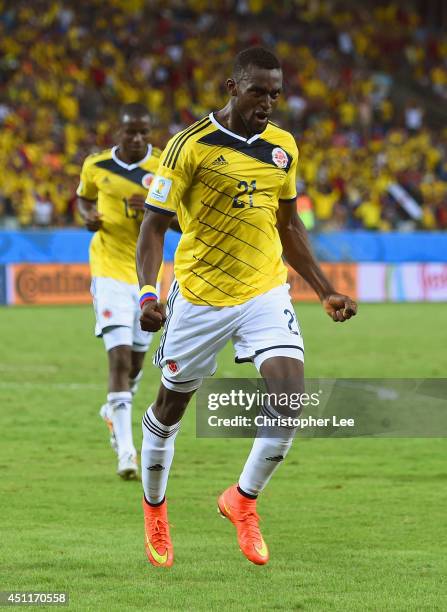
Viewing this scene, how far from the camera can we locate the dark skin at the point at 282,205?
19.2 feet

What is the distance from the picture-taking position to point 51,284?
2641 cm

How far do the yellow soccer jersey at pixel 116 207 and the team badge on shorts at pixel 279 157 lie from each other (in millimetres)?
3464

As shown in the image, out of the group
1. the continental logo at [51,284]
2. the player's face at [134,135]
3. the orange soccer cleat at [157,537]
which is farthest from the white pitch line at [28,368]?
the continental logo at [51,284]

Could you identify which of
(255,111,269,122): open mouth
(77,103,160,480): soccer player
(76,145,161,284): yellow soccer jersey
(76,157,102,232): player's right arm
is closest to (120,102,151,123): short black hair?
(77,103,160,480): soccer player

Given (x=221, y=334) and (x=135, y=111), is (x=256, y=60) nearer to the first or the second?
(x=221, y=334)

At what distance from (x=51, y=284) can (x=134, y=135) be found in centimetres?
1708

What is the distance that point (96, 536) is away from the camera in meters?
6.62

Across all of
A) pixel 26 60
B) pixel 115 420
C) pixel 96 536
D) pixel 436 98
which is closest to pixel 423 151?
pixel 436 98

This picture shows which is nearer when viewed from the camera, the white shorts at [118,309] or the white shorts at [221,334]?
the white shorts at [221,334]

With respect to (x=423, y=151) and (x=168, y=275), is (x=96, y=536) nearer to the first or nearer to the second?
(x=168, y=275)

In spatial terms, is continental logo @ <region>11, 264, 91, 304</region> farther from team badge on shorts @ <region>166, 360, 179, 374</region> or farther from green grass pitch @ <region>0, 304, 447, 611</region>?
team badge on shorts @ <region>166, 360, 179, 374</region>

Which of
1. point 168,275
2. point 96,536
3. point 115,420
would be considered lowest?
point 168,275

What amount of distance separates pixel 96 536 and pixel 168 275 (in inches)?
750
